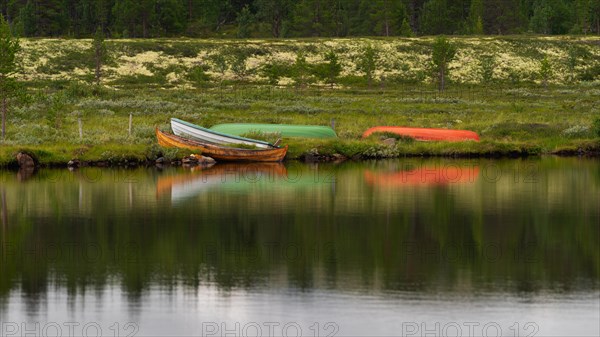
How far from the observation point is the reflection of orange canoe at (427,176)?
47.0m

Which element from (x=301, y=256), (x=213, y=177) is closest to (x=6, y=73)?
(x=213, y=177)

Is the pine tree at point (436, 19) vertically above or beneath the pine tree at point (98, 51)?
above

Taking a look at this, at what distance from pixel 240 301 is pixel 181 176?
29.1 m

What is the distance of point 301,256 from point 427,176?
917 inches

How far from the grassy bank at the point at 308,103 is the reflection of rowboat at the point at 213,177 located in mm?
4063

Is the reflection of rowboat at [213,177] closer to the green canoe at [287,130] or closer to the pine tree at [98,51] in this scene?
the green canoe at [287,130]

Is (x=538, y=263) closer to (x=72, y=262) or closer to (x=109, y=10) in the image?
(x=72, y=262)

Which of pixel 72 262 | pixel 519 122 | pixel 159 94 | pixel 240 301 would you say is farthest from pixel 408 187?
pixel 159 94

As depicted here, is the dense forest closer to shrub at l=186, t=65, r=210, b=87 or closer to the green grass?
shrub at l=186, t=65, r=210, b=87

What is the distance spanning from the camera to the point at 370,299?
71.9 ft

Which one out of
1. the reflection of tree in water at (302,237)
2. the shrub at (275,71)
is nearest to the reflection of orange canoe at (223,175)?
the reflection of tree in water at (302,237)

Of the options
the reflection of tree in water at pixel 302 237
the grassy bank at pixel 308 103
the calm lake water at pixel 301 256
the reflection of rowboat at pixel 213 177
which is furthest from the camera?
the grassy bank at pixel 308 103

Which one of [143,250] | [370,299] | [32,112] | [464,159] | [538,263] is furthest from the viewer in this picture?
[32,112]

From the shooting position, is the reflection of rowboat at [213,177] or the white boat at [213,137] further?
the white boat at [213,137]
